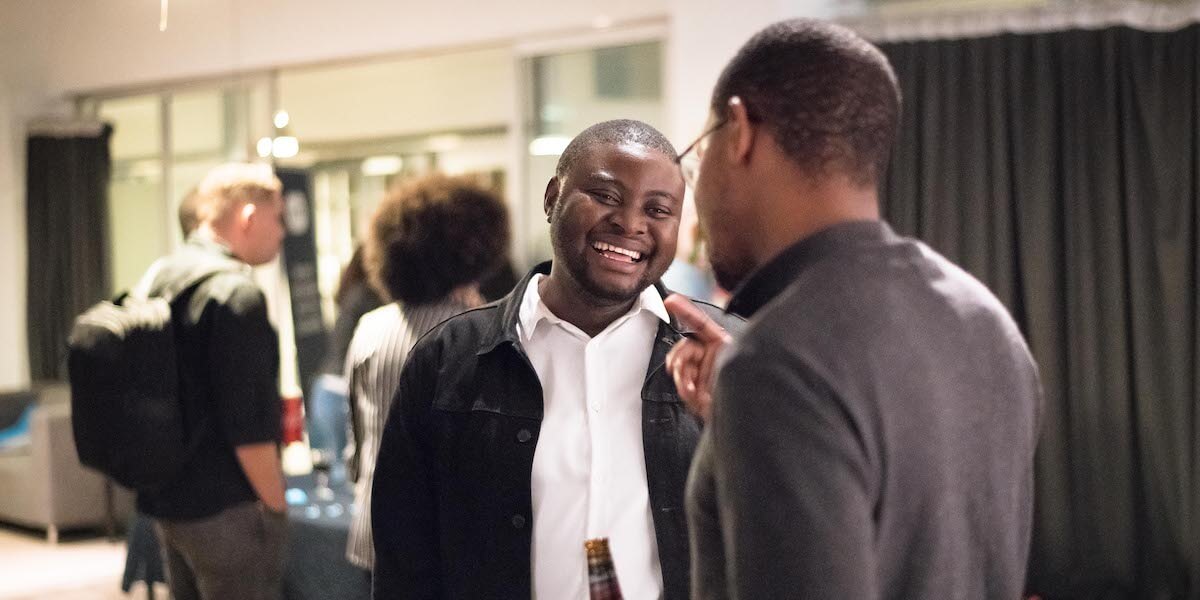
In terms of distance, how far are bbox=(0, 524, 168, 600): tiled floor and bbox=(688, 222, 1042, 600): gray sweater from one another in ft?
8.14

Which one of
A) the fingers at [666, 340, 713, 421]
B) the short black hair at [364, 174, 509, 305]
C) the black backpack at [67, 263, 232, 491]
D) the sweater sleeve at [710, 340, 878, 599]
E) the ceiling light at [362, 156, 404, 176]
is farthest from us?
the ceiling light at [362, 156, 404, 176]

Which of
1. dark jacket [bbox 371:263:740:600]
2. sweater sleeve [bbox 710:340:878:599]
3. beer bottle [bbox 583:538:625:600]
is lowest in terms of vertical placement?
beer bottle [bbox 583:538:625:600]

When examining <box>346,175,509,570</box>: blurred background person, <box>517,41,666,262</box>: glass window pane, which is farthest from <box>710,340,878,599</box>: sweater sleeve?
<box>517,41,666,262</box>: glass window pane

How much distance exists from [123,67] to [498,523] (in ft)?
6.44

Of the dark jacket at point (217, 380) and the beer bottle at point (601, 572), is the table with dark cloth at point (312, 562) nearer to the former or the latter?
the dark jacket at point (217, 380)

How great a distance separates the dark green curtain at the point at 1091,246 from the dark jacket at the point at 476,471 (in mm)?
3492

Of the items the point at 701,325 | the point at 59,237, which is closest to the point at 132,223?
the point at 59,237

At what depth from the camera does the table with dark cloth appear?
132 inches

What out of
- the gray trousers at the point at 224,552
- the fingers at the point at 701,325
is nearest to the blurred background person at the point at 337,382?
the gray trousers at the point at 224,552

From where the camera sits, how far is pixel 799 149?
1.10m

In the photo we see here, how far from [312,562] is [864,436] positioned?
9.09 ft

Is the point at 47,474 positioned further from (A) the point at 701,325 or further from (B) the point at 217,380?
(A) the point at 701,325

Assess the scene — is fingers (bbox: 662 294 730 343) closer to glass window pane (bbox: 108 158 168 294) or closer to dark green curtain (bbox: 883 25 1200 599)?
glass window pane (bbox: 108 158 168 294)

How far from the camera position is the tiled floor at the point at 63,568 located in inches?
123
